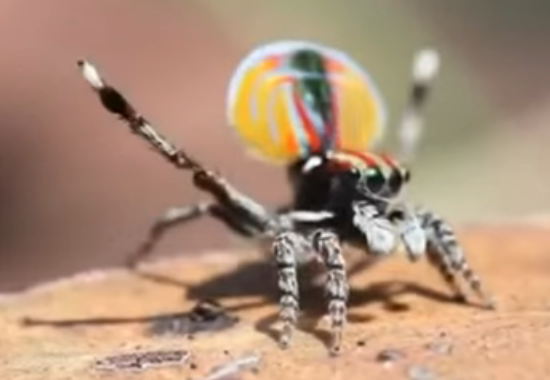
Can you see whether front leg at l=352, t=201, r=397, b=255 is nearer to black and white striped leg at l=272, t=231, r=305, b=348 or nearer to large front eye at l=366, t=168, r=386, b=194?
large front eye at l=366, t=168, r=386, b=194

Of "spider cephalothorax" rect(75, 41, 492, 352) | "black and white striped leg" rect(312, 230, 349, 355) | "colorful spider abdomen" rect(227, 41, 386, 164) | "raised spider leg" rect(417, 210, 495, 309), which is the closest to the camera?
"black and white striped leg" rect(312, 230, 349, 355)

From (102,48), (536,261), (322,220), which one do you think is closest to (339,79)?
(322,220)

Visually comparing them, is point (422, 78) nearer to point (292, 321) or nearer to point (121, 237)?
point (292, 321)

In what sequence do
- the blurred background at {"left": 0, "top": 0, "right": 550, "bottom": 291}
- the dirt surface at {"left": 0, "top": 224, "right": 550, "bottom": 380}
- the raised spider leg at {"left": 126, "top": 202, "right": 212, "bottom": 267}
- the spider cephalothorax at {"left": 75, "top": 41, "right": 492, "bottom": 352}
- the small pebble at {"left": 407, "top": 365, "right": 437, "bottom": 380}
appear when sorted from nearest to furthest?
the small pebble at {"left": 407, "top": 365, "right": 437, "bottom": 380} < the dirt surface at {"left": 0, "top": 224, "right": 550, "bottom": 380} < the spider cephalothorax at {"left": 75, "top": 41, "right": 492, "bottom": 352} < the raised spider leg at {"left": 126, "top": 202, "right": 212, "bottom": 267} < the blurred background at {"left": 0, "top": 0, "right": 550, "bottom": 291}

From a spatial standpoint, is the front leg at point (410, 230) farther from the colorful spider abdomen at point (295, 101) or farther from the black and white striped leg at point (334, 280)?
the colorful spider abdomen at point (295, 101)

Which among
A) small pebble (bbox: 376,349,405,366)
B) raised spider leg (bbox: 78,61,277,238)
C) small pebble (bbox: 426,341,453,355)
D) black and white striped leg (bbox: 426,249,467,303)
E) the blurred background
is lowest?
small pebble (bbox: 376,349,405,366)

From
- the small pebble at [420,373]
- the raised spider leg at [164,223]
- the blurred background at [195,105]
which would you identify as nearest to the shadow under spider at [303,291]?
the raised spider leg at [164,223]

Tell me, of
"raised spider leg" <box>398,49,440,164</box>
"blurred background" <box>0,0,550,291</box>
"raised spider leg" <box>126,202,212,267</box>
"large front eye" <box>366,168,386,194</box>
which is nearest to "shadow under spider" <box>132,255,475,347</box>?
"raised spider leg" <box>126,202,212,267</box>
